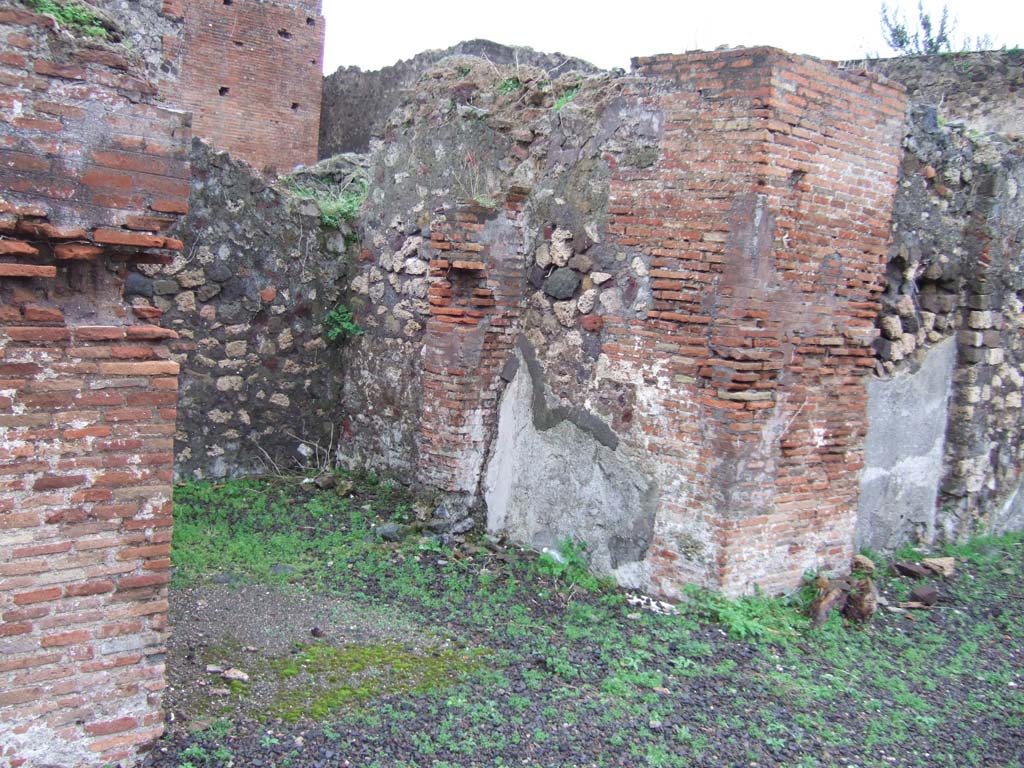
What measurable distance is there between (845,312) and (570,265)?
180 cm

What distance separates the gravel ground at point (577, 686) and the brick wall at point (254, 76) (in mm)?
11291

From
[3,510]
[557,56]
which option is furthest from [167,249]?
[557,56]

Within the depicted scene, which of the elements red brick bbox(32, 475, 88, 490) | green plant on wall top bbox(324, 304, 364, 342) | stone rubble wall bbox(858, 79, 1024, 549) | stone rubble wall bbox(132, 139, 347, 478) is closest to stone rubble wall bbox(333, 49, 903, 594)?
stone rubble wall bbox(858, 79, 1024, 549)

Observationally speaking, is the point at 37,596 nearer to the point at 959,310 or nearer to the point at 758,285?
the point at 758,285

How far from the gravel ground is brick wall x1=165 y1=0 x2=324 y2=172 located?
11.3 metres

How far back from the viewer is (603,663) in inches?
181

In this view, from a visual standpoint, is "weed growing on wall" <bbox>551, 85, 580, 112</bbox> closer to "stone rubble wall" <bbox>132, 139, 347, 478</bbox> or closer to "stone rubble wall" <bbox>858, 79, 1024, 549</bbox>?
"stone rubble wall" <bbox>858, 79, 1024, 549</bbox>

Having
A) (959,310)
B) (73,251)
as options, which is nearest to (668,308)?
(959,310)

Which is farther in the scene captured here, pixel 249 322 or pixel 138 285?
pixel 249 322

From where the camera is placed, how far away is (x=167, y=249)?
339 cm

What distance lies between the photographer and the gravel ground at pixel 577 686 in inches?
146

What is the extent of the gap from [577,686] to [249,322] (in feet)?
14.5

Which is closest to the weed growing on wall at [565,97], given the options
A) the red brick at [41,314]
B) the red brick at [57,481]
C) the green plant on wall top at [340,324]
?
the green plant on wall top at [340,324]

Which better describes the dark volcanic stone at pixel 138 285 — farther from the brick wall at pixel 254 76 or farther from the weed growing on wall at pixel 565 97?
the brick wall at pixel 254 76
